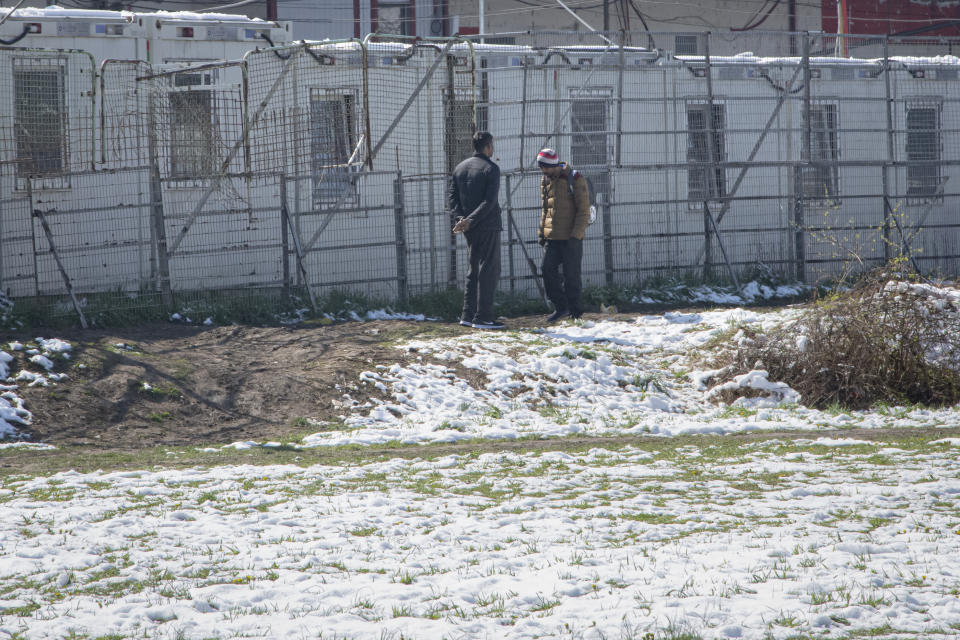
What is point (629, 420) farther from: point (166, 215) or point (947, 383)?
point (166, 215)

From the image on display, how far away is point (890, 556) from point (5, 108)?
11154mm

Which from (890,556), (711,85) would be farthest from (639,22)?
(890,556)

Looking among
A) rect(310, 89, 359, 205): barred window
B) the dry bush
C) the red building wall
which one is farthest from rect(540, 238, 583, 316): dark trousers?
the red building wall

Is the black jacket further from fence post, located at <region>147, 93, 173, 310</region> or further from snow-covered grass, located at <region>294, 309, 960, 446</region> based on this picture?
fence post, located at <region>147, 93, 173, 310</region>

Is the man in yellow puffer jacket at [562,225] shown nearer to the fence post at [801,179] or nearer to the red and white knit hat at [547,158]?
the red and white knit hat at [547,158]

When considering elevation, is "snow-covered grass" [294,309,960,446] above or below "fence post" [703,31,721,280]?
below

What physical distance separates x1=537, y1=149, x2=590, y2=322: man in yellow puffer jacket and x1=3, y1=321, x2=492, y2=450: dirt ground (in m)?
1.93

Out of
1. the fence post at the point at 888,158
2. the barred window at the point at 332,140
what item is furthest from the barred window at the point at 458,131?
the fence post at the point at 888,158

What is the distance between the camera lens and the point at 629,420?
9195 mm

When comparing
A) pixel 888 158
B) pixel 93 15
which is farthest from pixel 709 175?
pixel 93 15

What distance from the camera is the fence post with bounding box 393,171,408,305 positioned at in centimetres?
1384

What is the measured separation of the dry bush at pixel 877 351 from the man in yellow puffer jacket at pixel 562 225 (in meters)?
3.22

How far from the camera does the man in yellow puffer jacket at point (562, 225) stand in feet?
41.4

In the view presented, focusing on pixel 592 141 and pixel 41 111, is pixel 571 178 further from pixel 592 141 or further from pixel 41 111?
pixel 41 111
